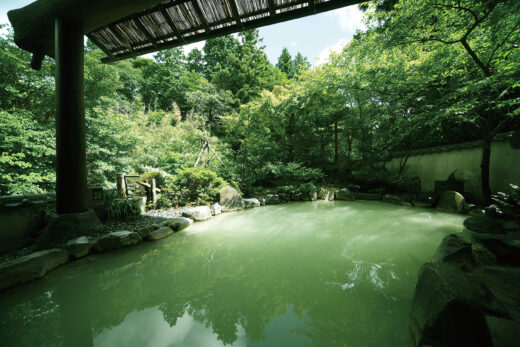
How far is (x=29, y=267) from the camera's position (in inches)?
82.6

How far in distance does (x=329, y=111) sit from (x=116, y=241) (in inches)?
367

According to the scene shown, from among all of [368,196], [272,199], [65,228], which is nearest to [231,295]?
[65,228]

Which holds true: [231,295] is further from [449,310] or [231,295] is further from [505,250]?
[505,250]

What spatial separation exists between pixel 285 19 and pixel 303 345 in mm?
3277

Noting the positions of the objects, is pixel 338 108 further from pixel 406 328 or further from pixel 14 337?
pixel 14 337

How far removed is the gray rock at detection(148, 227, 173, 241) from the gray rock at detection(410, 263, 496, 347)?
3676 mm

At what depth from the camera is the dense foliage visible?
3.53m

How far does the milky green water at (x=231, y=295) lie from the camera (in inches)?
54.6

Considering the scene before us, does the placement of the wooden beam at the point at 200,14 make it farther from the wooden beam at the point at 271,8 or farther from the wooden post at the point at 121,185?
the wooden post at the point at 121,185

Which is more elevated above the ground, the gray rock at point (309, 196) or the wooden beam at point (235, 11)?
the wooden beam at point (235, 11)

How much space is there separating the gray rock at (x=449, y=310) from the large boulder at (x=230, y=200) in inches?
189

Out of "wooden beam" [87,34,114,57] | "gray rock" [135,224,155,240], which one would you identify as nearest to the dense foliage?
"gray rock" [135,224,155,240]

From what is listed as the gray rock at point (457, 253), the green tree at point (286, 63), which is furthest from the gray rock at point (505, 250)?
the green tree at point (286, 63)

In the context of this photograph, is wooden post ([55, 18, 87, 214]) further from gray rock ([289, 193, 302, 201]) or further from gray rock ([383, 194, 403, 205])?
gray rock ([383, 194, 403, 205])
